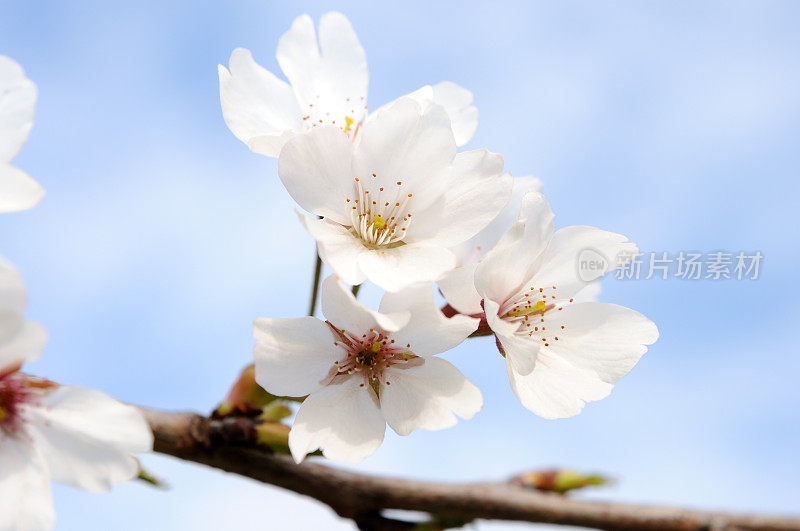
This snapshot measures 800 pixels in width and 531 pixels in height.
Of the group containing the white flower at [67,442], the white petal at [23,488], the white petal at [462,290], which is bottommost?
the white petal at [23,488]

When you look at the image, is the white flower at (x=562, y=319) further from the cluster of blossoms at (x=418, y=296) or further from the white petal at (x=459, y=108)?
the white petal at (x=459, y=108)

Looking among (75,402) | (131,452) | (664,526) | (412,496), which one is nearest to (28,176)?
(75,402)

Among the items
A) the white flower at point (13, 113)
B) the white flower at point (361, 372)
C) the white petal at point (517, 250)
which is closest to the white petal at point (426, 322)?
the white flower at point (361, 372)

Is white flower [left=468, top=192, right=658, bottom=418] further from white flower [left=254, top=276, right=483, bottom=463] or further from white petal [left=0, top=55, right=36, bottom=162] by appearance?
white petal [left=0, top=55, right=36, bottom=162]

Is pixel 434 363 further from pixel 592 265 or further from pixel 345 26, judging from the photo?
pixel 345 26

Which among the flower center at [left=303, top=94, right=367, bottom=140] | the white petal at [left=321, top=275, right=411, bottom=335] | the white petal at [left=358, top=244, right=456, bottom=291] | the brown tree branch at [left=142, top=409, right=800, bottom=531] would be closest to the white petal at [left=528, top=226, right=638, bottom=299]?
the white petal at [left=358, top=244, right=456, bottom=291]
